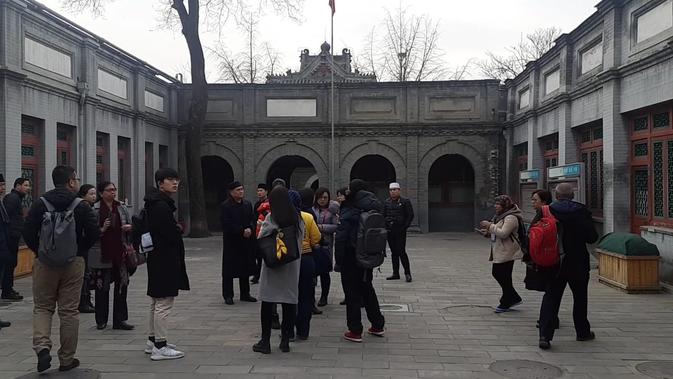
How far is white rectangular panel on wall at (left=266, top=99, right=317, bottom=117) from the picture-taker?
23109mm

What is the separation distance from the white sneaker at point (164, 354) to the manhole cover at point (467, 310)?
3937mm

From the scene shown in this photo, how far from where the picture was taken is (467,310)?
8.56 m

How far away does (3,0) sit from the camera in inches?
475

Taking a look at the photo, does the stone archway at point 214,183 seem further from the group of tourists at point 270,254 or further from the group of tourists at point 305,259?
the group of tourists at point 305,259

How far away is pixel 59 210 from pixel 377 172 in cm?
1974

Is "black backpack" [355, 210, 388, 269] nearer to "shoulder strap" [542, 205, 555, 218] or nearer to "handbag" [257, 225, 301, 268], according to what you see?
"handbag" [257, 225, 301, 268]

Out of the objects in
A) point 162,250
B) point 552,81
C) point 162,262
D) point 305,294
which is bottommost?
point 305,294

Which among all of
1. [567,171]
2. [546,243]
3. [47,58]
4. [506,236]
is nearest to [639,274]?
[506,236]

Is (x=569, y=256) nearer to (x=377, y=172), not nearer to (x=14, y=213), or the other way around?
(x=14, y=213)

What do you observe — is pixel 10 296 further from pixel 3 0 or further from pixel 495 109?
pixel 495 109

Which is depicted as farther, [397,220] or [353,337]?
[397,220]

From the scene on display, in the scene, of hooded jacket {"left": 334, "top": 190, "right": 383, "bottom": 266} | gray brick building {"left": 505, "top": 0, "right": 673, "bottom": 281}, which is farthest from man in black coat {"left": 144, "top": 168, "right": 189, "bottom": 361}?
gray brick building {"left": 505, "top": 0, "right": 673, "bottom": 281}

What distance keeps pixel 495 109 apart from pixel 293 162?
9380 millimetres

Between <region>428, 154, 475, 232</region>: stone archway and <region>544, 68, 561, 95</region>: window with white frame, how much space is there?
667 cm
